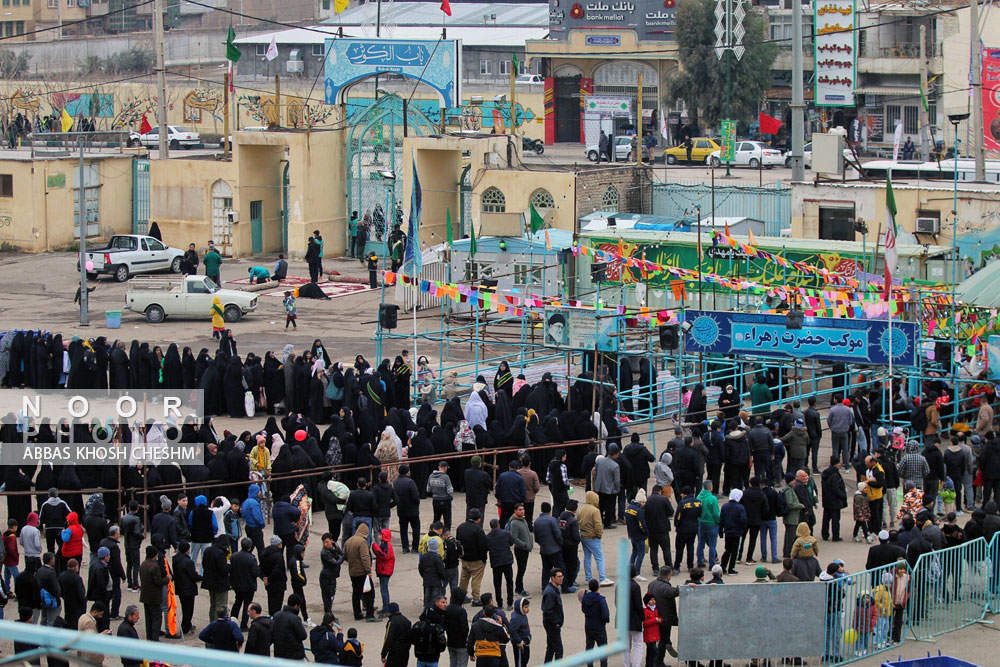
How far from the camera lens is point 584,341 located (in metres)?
20.4

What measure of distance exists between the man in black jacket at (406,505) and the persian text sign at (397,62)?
20.5m

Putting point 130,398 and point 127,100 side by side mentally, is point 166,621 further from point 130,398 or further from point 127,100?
point 127,100

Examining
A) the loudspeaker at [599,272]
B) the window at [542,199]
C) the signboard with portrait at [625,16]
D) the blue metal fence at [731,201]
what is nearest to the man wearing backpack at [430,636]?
the loudspeaker at [599,272]

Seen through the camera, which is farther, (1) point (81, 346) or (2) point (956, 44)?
(2) point (956, 44)

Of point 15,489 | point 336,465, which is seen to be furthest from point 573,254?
point 15,489

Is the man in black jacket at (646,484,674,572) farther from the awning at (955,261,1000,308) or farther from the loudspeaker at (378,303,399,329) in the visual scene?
the awning at (955,261,1000,308)

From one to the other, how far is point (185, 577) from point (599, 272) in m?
13.1

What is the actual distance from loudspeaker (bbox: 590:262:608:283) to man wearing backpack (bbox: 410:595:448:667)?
43.4 feet

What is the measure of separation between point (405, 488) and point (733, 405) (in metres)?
5.58

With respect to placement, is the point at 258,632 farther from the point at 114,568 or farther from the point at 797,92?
the point at 797,92

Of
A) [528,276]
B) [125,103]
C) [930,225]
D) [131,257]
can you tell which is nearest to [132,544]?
[528,276]

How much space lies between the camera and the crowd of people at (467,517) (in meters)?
12.5

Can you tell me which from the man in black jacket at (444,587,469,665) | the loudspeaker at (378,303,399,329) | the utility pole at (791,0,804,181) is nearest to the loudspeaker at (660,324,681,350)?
the loudspeaker at (378,303,399,329)

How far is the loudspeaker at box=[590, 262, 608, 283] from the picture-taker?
24.9 metres
